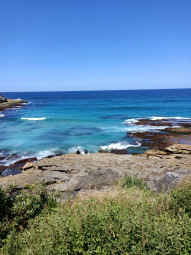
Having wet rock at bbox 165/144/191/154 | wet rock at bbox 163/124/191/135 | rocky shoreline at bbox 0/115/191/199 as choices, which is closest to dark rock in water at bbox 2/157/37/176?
rocky shoreline at bbox 0/115/191/199

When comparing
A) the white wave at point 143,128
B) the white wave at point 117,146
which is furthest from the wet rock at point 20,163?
the white wave at point 143,128

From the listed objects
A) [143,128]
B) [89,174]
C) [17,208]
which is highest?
[17,208]

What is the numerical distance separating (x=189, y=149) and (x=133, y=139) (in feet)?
25.7

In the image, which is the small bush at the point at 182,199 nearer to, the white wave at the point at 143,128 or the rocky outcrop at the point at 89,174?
the rocky outcrop at the point at 89,174

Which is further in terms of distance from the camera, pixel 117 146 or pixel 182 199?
pixel 117 146

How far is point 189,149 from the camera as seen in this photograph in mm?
19625

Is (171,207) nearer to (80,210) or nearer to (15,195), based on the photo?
(80,210)

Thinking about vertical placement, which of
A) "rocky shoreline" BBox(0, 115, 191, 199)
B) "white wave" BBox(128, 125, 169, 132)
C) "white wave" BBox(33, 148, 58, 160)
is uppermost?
"rocky shoreline" BBox(0, 115, 191, 199)

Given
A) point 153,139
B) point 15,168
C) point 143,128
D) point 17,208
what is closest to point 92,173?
point 17,208

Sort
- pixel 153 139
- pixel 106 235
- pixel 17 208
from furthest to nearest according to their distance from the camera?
pixel 153 139 < pixel 17 208 < pixel 106 235

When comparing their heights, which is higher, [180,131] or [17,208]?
[17,208]

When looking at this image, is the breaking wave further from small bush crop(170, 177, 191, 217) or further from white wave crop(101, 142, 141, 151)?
small bush crop(170, 177, 191, 217)

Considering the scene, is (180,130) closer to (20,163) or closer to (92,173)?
(92,173)

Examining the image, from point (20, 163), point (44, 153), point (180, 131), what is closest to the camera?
point (20, 163)
